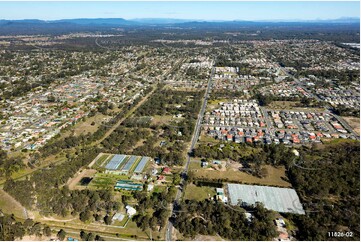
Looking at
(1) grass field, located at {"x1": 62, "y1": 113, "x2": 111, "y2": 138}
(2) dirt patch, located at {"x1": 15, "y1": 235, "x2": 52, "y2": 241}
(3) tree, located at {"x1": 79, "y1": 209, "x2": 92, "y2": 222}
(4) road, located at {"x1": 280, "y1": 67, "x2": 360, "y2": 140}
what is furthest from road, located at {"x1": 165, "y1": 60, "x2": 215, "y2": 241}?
(4) road, located at {"x1": 280, "y1": 67, "x2": 360, "y2": 140}

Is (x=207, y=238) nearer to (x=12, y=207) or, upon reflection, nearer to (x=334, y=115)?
(x=12, y=207)

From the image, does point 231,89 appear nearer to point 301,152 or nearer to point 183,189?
point 301,152

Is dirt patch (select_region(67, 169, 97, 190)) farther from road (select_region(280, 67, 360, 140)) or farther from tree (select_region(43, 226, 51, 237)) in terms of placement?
road (select_region(280, 67, 360, 140))

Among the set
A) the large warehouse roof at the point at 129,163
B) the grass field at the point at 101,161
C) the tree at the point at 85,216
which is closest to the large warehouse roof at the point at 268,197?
the large warehouse roof at the point at 129,163

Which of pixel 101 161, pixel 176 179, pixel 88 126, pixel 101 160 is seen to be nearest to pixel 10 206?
pixel 101 161

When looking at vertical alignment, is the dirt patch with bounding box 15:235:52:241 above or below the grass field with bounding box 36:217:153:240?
below

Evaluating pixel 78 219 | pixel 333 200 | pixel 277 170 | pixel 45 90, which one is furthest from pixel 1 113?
pixel 333 200

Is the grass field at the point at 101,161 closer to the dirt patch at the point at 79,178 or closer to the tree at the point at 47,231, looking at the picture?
the dirt patch at the point at 79,178
